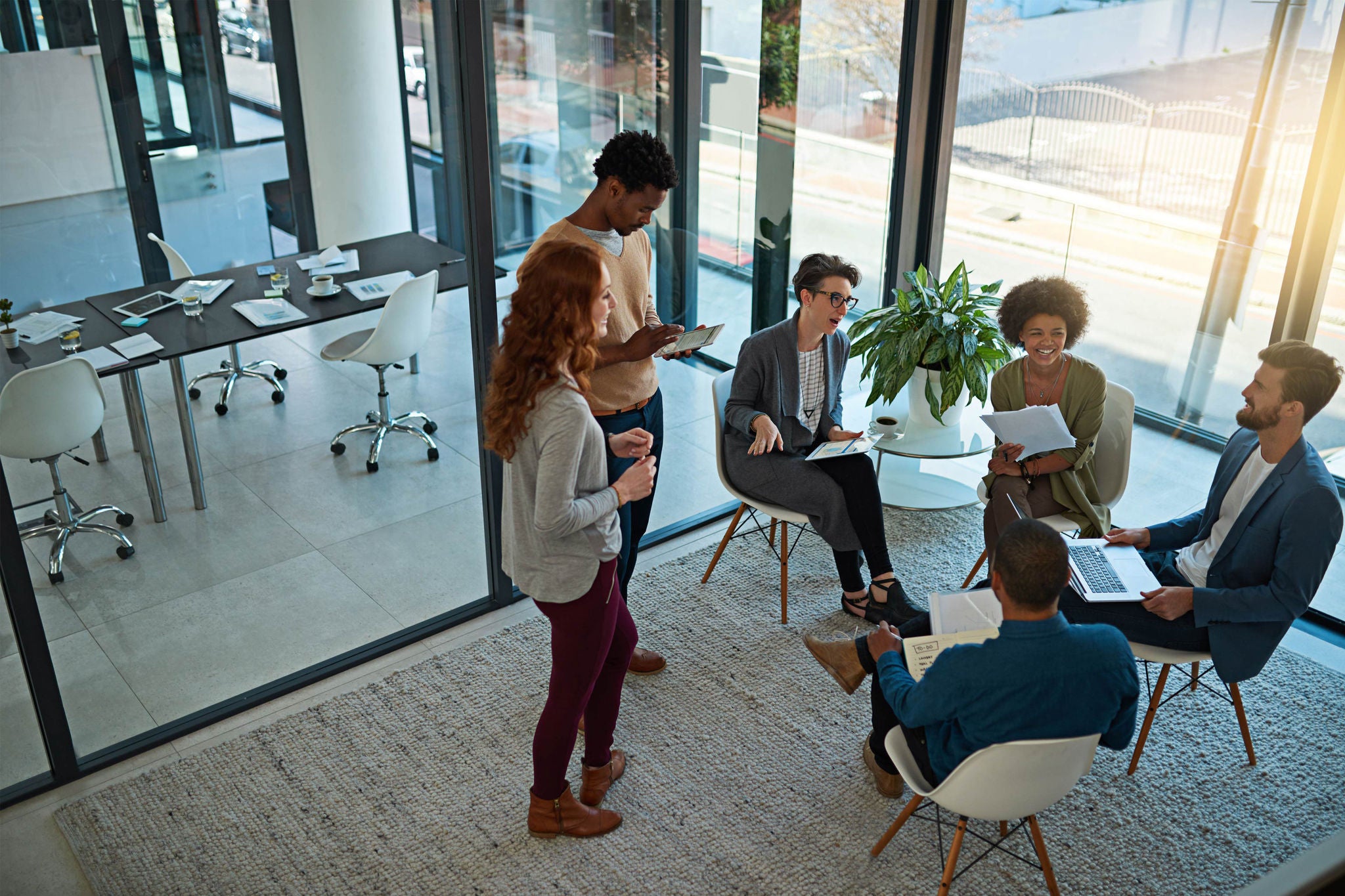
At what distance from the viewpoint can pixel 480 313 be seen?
12.0ft

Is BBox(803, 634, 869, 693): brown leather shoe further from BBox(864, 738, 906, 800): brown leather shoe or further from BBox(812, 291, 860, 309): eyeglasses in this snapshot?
BBox(812, 291, 860, 309): eyeglasses

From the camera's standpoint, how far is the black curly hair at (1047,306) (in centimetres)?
377

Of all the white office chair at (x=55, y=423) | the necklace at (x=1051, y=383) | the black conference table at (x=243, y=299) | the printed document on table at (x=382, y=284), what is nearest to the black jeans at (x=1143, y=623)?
the necklace at (x=1051, y=383)

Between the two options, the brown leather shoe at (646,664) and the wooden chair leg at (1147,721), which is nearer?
the wooden chair leg at (1147,721)

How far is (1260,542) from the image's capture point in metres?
3.00

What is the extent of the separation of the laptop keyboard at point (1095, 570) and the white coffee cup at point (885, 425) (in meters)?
1.08

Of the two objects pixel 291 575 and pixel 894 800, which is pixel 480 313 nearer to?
pixel 291 575

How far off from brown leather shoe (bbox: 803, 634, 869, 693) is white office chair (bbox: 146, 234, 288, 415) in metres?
2.03

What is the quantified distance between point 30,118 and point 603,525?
6.18ft

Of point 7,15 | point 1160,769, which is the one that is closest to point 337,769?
point 7,15

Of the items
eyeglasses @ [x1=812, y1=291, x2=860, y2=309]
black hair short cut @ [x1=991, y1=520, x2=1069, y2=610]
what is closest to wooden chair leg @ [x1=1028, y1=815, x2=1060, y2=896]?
black hair short cut @ [x1=991, y1=520, x2=1069, y2=610]

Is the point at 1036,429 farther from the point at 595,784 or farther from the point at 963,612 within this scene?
Result: the point at 595,784

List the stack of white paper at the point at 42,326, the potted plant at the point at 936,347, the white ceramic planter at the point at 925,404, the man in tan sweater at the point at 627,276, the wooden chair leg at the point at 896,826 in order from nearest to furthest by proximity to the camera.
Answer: the wooden chair leg at the point at 896,826 → the stack of white paper at the point at 42,326 → the man in tan sweater at the point at 627,276 → the potted plant at the point at 936,347 → the white ceramic planter at the point at 925,404

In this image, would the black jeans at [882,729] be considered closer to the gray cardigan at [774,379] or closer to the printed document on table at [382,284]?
the gray cardigan at [774,379]
